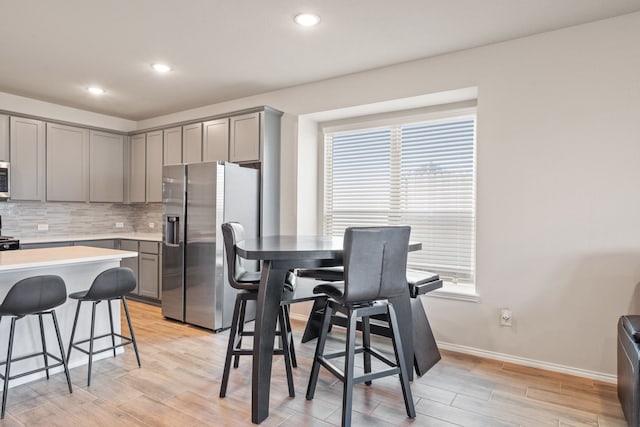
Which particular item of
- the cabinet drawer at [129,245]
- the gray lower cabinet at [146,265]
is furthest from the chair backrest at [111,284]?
the cabinet drawer at [129,245]

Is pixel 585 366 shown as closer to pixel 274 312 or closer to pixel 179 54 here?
pixel 274 312

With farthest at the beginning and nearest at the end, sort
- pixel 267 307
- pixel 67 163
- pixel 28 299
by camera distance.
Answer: pixel 67 163 → pixel 28 299 → pixel 267 307

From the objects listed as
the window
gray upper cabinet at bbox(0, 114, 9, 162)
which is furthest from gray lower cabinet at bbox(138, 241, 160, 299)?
the window

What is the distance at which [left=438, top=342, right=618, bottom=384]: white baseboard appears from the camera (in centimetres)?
276

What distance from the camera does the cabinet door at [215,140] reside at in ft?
14.6

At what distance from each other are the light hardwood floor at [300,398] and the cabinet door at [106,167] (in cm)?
296

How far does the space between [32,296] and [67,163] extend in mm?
3237

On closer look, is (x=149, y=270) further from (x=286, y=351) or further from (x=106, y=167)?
(x=286, y=351)

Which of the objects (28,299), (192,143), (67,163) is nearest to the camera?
(28,299)

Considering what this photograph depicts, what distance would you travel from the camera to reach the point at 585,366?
9.24 ft

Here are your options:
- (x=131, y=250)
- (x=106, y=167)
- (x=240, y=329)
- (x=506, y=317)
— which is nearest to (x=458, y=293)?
(x=506, y=317)

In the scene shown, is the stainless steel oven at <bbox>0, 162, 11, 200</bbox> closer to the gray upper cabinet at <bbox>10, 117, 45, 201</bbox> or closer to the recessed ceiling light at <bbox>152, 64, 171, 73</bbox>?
the gray upper cabinet at <bbox>10, 117, 45, 201</bbox>

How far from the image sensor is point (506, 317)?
310cm

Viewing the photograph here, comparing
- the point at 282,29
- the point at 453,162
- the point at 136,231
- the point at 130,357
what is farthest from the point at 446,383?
the point at 136,231
